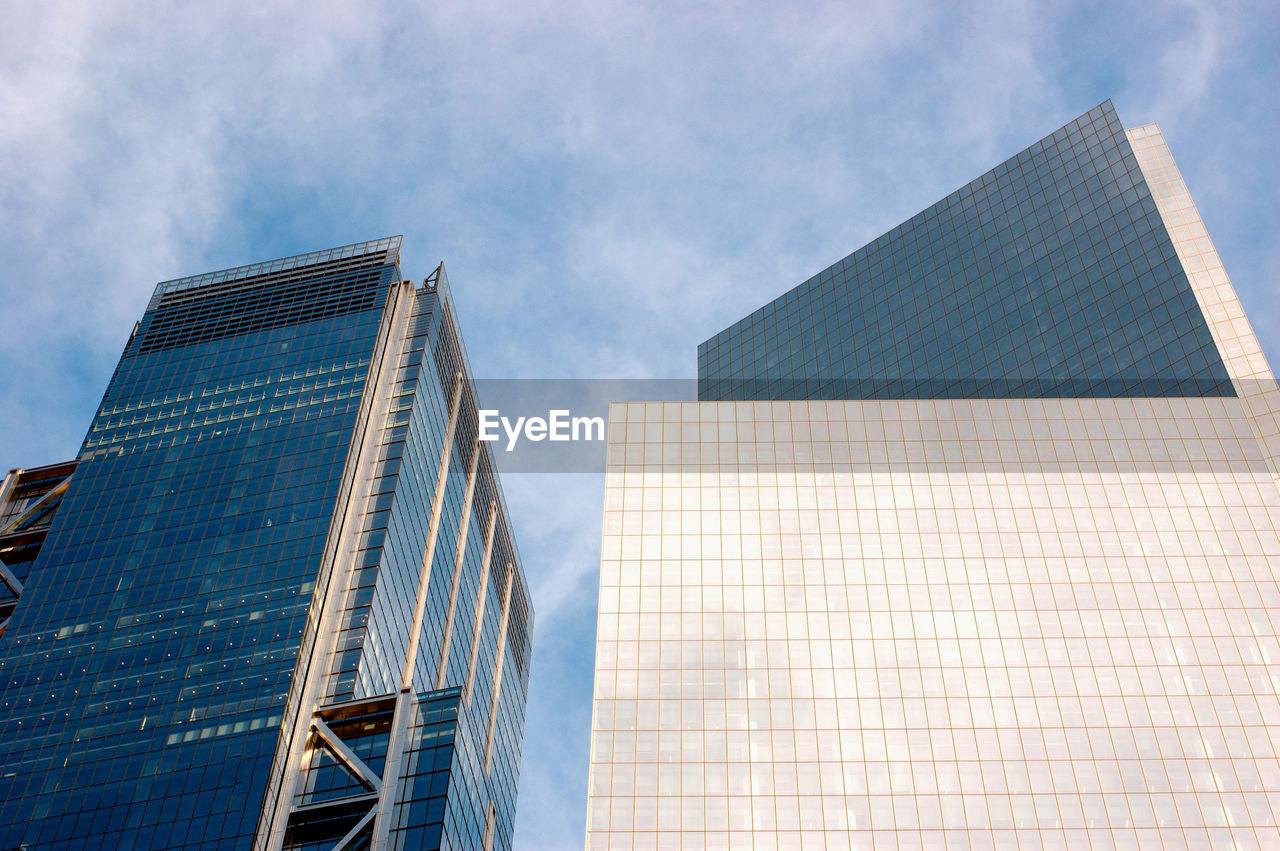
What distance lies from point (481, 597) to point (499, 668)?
467 inches

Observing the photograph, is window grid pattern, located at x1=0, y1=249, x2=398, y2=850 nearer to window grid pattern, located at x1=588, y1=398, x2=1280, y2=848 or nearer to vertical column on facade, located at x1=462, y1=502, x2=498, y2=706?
vertical column on facade, located at x1=462, y1=502, x2=498, y2=706

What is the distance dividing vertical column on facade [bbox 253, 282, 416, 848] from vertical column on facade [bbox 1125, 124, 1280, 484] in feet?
266

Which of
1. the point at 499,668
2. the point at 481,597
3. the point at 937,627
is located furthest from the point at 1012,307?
the point at 499,668

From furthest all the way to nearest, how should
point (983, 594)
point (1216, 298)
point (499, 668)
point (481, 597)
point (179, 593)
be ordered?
point (499, 668), point (481, 597), point (179, 593), point (1216, 298), point (983, 594)

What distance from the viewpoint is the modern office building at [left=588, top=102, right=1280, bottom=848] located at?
6688 centimetres

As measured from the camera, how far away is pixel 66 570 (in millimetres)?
125312

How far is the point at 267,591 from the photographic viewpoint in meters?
116

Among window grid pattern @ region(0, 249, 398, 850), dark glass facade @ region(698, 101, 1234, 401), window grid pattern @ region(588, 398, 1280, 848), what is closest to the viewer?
window grid pattern @ region(588, 398, 1280, 848)

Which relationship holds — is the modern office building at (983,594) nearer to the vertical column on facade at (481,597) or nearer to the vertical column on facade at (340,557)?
the vertical column on facade at (340,557)

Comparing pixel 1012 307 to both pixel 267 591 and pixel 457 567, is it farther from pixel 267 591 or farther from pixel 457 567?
pixel 457 567

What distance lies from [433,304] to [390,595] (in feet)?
139

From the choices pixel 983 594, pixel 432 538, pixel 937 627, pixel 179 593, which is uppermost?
pixel 432 538

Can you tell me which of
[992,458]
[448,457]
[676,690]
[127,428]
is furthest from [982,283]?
[127,428]

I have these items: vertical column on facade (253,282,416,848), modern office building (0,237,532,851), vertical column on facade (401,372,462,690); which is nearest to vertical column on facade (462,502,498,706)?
modern office building (0,237,532,851)
